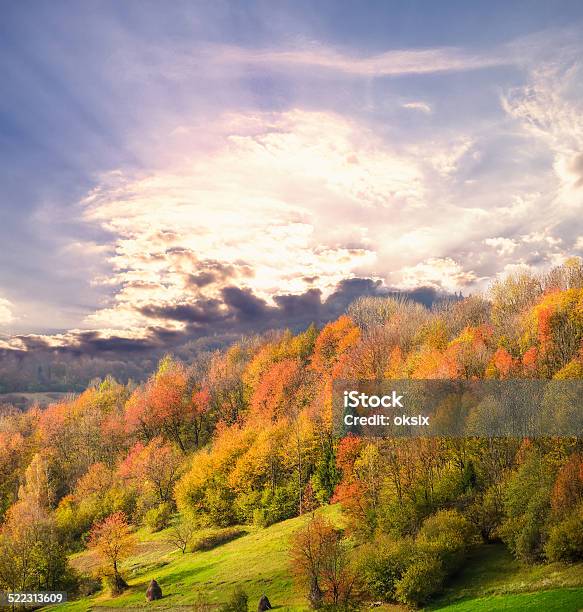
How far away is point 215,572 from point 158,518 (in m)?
38.4

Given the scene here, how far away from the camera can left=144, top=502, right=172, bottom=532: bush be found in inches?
3816

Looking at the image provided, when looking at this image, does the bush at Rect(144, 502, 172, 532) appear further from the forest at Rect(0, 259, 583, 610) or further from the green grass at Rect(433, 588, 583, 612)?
the green grass at Rect(433, 588, 583, 612)

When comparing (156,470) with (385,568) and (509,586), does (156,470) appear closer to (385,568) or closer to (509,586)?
(385,568)

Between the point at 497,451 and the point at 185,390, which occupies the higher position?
the point at 185,390

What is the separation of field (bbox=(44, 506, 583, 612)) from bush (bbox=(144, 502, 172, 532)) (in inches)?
207

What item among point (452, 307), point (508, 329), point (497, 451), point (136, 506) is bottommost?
point (136, 506)

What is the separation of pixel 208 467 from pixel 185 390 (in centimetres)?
7217

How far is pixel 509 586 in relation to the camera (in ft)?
139

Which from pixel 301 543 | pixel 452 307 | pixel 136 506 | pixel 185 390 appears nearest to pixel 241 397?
pixel 185 390

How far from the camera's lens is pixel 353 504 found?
63.7 m

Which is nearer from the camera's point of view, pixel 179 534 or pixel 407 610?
pixel 407 610

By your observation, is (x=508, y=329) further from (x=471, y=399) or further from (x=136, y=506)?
(x=136, y=506)

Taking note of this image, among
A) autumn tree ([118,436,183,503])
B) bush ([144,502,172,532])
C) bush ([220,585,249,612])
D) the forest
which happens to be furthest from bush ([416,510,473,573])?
autumn tree ([118,436,183,503])

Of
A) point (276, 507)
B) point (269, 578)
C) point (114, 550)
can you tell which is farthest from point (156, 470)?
point (269, 578)
